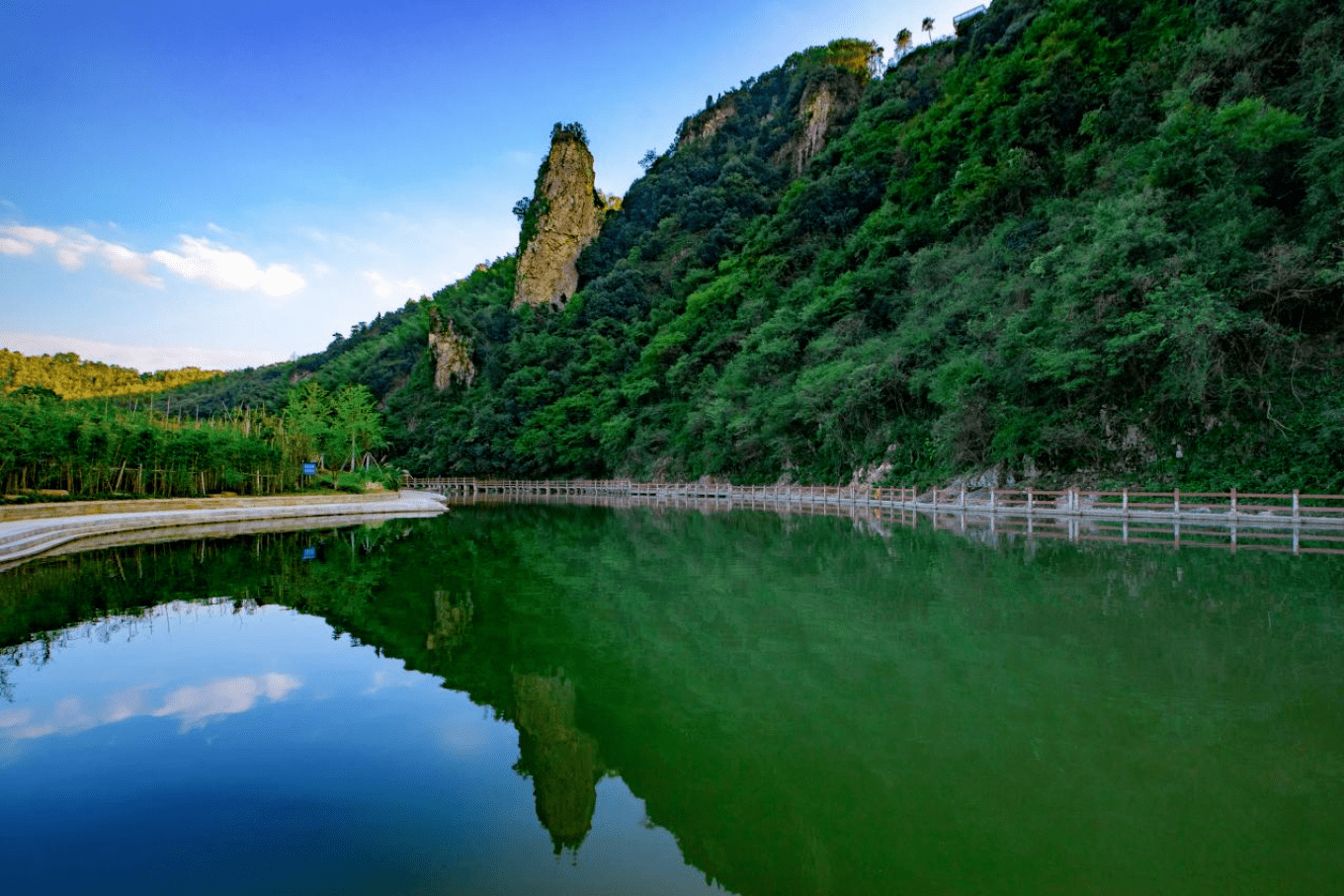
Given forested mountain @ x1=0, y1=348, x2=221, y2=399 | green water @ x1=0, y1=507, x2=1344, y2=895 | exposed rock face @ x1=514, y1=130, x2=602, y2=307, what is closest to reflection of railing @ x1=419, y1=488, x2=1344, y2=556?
green water @ x1=0, y1=507, x2=1344, y2=895

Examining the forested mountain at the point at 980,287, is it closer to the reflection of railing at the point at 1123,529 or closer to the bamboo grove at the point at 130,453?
the reflection of railing at the point at 1123,529

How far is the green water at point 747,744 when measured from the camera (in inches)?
120

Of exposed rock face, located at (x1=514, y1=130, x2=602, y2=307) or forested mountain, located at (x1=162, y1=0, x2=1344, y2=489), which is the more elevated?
exposed rock face, located at (x1=514, y1=130, x2=602, y2=307)

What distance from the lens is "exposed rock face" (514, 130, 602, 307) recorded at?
70.9m

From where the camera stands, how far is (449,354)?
223ft

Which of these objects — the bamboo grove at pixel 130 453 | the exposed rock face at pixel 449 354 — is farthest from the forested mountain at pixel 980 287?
the bamboo grove at pixel 130 453

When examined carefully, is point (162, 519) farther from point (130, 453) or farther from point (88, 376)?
point (88, 376)

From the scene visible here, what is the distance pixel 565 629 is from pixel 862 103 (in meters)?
61.1

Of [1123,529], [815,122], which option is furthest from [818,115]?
[1123,529]

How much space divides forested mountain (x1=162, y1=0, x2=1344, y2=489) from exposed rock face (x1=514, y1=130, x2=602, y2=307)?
7.58ft

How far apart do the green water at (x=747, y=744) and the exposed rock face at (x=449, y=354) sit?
60553mm

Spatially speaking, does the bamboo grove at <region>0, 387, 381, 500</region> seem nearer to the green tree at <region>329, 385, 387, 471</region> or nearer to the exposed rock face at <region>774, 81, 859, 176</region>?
the green tree at <region>329, 385, 387, 471</region>

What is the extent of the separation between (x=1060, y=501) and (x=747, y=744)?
67.8 ft

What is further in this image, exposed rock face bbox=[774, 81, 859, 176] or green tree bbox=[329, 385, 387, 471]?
exposed rock face bbox=[774, 81, 859, 176]
